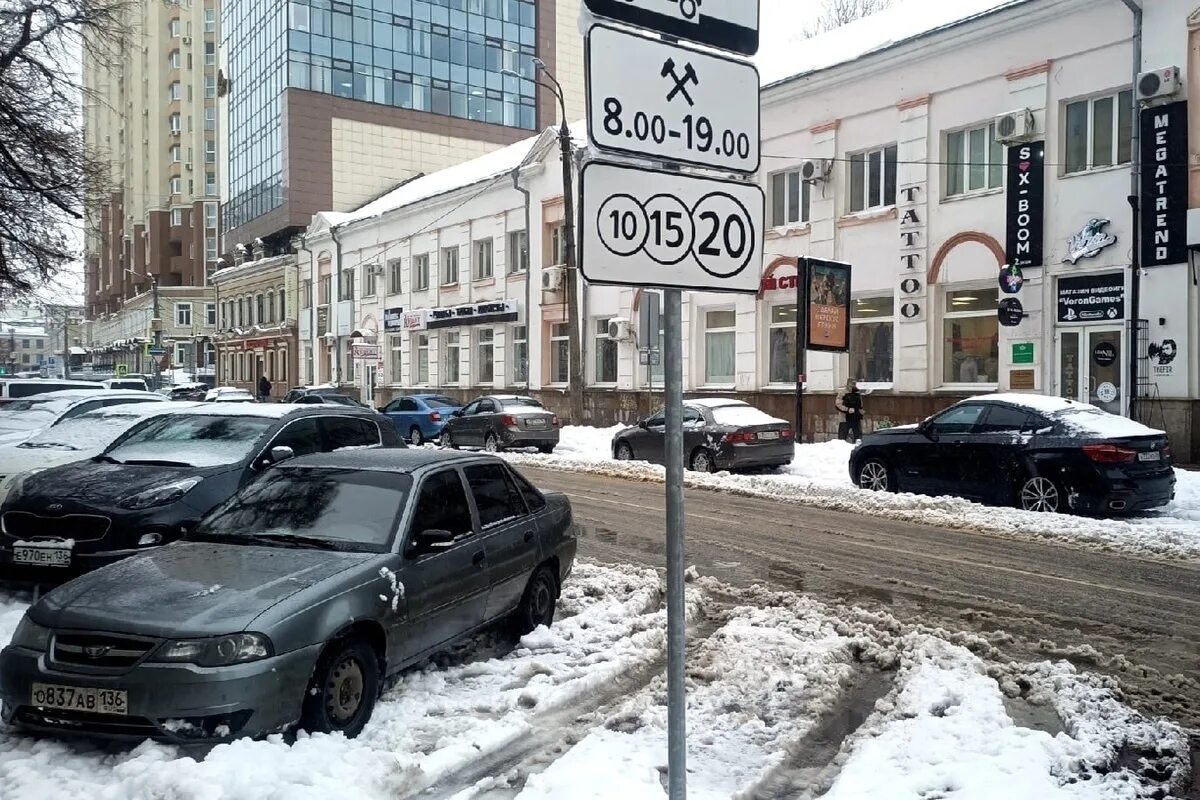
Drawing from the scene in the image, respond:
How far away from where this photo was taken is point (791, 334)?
2456cm

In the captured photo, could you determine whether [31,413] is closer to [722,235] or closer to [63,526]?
[63,526]

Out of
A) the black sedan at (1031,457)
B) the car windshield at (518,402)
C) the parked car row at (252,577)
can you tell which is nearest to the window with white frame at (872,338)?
the car windshield at (518,402)

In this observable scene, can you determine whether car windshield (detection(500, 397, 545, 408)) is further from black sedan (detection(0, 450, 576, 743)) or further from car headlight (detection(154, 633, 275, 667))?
car headlight (detection(154, 633, 275, 667))

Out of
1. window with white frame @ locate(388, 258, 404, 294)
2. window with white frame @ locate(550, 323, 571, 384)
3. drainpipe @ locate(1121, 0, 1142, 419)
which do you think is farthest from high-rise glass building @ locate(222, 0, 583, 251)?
drainpipe @ locate(1121, 0, 1142, 419)

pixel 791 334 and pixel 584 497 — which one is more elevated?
pixel 791 334

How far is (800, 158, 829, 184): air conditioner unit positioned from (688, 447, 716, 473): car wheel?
884cm

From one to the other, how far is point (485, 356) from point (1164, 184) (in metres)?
23.5

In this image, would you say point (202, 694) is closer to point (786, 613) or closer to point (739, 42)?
point (739, 42)

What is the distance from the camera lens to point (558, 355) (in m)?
32.5

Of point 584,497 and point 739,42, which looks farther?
point 584,497

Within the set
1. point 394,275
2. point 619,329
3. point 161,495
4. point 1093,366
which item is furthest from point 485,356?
point 161,495

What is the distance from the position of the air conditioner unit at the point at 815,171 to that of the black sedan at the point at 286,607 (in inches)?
728

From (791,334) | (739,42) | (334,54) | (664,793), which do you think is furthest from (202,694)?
(334,54)

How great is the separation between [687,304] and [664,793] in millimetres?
22546
